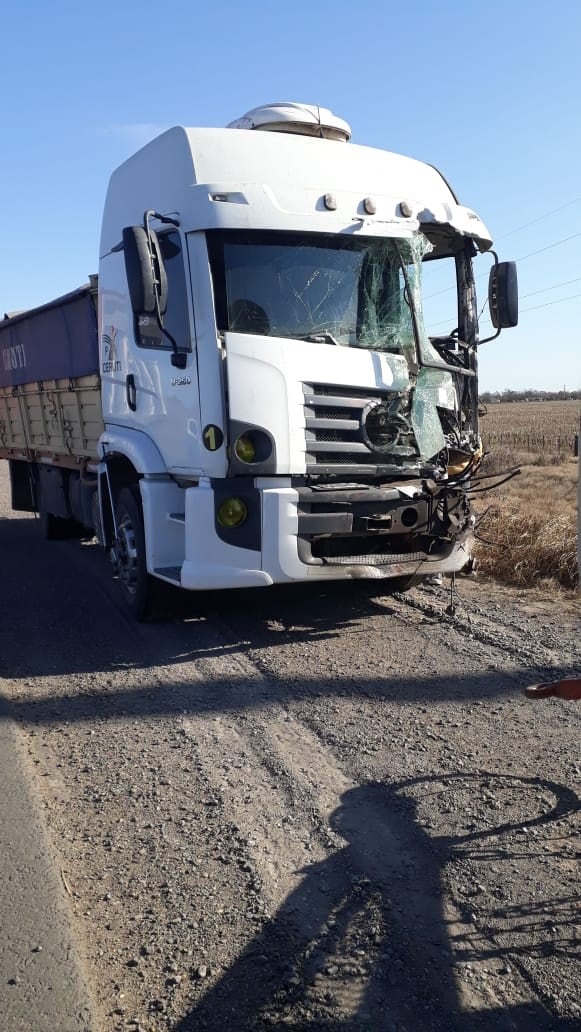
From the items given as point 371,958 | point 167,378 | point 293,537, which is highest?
point 167,378

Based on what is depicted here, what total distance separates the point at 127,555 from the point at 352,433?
7.71 feet

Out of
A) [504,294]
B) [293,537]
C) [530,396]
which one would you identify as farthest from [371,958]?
[530,396]

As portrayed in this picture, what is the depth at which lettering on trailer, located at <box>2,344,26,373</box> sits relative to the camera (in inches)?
464

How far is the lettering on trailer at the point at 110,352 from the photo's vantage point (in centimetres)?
788

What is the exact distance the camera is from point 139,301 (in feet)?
20.5

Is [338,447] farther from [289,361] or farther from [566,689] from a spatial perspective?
[566,689]

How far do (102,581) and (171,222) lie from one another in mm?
4140

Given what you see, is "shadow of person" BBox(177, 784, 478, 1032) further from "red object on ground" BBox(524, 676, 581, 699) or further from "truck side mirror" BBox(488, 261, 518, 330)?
"truck side mirror" BBox(488, 261, 518, 330)

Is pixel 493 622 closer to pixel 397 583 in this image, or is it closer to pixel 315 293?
pixel 397 583

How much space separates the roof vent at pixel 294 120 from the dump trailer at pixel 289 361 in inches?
0.7

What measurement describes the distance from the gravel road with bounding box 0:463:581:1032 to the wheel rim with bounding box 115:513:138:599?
1.78 ft

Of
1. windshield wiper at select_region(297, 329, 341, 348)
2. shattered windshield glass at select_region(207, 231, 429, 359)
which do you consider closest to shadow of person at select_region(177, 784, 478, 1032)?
windshield wiper at select_region(297, 329, 341, 348)

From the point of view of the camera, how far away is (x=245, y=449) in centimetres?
631

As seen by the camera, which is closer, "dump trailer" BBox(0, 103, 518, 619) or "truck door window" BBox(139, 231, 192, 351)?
"dump trailer" BBox(0, 103, 518, 619)
